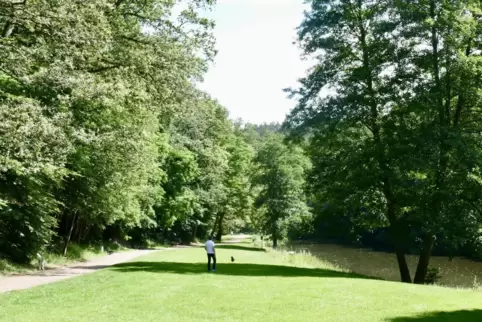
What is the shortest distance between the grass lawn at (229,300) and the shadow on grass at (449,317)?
0.03 metres

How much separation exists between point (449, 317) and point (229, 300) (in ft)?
21.8

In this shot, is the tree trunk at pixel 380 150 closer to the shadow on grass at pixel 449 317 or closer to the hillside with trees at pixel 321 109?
the hillside with trees at pixel 321 109

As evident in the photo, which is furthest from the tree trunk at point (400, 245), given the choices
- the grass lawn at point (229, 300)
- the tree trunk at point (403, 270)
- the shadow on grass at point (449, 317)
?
the shadow on grass at point (449, 317)

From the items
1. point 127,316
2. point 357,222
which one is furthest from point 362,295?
point 357,222

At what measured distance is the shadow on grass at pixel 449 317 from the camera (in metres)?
12.6

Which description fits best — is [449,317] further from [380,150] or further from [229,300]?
[380,150]

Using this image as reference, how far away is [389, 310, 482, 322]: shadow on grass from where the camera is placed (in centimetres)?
1262

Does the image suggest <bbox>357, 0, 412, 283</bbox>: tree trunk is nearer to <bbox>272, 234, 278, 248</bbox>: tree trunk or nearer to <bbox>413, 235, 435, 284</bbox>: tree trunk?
<bbox>413, 235, 435, 284</bbox>: tree trunk

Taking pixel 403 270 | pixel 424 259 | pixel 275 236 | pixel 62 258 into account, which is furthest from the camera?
pixel 275 236


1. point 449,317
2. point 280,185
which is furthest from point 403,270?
point 280,185

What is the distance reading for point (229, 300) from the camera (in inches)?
606

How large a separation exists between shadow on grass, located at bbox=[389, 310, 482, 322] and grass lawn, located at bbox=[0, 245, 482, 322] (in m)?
0.03

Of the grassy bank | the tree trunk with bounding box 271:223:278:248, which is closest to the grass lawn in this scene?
the grassy bank

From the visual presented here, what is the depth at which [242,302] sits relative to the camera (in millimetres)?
14953
